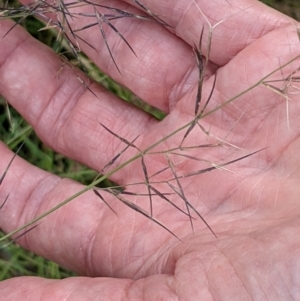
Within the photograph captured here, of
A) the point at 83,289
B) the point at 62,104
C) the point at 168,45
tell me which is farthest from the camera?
the point at 62,104

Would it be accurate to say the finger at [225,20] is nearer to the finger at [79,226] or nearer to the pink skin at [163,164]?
the pink skin at [163,164]

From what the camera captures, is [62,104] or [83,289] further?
[62,104]

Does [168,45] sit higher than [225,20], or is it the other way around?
[225,20]

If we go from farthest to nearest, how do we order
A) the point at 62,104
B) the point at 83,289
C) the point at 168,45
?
the point at 62,104 → the point at 168,45 → the point at 83,289

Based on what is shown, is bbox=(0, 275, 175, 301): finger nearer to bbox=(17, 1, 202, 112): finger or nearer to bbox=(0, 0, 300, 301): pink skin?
bbox=(0, 0, 300, 301): pink skin

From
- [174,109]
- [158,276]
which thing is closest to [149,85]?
[174,109]

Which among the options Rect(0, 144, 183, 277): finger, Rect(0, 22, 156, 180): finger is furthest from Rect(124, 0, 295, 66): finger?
Rect(0, 144, 183, 277): finger

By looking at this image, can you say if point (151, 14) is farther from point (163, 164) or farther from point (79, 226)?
point (79, 226)

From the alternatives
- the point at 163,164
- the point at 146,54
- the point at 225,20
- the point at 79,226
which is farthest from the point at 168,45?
the point at 79,226
